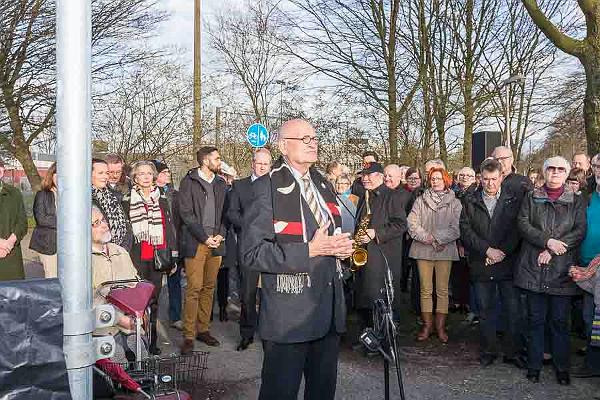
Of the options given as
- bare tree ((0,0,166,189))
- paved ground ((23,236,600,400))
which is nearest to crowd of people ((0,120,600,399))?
paved ground ((23,236,600,400))

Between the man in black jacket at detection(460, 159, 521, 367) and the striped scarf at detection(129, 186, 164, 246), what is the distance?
10.5 ft

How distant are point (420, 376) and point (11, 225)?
428cm

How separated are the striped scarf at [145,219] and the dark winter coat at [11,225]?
1.10 m

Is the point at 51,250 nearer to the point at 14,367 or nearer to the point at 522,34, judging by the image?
the point at 14,367

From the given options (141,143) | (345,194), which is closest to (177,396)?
(345,194)

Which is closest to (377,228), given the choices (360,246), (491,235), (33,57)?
(360,246)

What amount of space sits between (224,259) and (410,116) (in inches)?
435

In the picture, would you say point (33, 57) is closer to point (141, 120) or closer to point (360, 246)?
point (141, 120)

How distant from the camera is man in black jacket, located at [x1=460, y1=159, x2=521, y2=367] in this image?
20.4ft

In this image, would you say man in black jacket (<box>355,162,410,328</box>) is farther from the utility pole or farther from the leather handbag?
the utility pole

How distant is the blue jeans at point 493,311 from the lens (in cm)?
626

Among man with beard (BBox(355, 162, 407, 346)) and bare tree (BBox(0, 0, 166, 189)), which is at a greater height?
bare tree (BBox(0, 0, 166, 189))

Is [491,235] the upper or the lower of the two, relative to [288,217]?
lower

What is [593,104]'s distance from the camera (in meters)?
9.26
